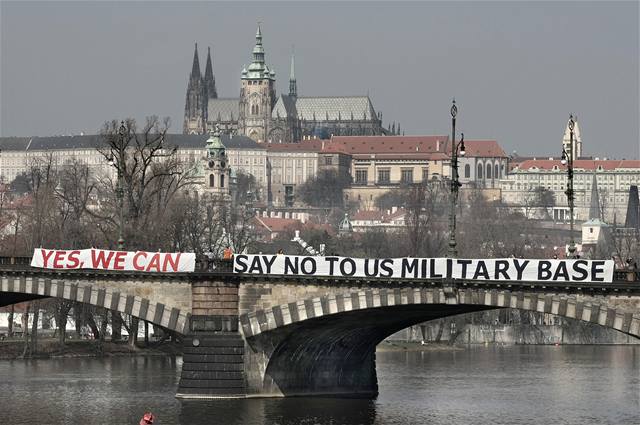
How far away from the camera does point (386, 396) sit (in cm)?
7844

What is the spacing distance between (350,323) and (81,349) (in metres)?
35.5

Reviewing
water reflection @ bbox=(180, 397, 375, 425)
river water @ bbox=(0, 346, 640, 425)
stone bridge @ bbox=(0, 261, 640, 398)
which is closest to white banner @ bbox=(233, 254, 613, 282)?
stone bridge @ bbox=(0, 261, 640, 398)

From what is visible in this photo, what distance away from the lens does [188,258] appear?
228 feet

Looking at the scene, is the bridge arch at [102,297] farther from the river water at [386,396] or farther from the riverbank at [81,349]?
the riverbank at [81,349]

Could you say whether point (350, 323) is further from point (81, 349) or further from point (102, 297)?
point (81, 349)

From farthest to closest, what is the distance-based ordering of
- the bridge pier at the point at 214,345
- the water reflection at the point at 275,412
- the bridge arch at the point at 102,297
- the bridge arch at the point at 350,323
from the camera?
the bridge arch at the point at 102,297 → the bridge pier at the point at 214,345 → the water reflection at the point at 275,412 → the bridge arch at the point at 350,323

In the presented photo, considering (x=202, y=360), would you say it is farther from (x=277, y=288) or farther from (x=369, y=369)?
(x=369, y=369)

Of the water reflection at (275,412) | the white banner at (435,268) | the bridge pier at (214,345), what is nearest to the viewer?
the white banner at (435,268)

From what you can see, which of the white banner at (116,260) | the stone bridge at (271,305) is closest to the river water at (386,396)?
the stone bridge at (271,305)

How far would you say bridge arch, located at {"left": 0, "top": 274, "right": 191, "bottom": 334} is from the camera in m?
69.8

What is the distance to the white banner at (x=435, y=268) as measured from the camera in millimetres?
63344

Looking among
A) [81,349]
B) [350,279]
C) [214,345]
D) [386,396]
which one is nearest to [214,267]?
[214,345]

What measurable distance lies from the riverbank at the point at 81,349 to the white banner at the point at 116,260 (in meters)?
29.5

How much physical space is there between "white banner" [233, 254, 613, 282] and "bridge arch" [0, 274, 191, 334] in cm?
307
